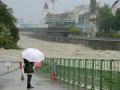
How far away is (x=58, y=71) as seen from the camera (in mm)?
36125

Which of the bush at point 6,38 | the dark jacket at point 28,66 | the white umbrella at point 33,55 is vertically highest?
the white umbrella at point 33,55

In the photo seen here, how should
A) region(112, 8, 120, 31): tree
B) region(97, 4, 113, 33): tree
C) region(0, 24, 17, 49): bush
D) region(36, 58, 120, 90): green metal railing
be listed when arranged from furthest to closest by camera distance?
region(97, 4, 113, 33): tree
region(112, 8, 120, 31): tree
region(0, 24, 17, 49): bush
region(36, 58, 120, 90): green metal railing

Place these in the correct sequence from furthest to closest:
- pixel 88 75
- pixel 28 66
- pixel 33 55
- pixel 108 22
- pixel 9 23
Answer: pixel 108 22, pixel 9 23, pixel 88 75, pixel 28 66, pixel 33 55

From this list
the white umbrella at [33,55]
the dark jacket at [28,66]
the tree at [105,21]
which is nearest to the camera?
the white umbrella at [33,55]

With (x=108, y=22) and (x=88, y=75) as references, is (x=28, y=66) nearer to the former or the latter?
(x=88, y=75)

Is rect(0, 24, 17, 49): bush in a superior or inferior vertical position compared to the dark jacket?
inferior

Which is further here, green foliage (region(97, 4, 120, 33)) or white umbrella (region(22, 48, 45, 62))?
green foliage (region(97, 4, 120, 33))

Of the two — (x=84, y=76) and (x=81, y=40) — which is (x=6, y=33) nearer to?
(x=81, y=40)

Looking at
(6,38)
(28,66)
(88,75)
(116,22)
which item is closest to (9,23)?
(6,38)

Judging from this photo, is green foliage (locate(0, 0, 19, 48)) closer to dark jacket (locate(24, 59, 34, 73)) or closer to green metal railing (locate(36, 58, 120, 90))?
green metal railing (locate(36, 58, 120, 90))

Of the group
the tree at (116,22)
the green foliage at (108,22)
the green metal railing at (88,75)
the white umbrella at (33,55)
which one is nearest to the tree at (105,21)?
the green foliage at (108,22)

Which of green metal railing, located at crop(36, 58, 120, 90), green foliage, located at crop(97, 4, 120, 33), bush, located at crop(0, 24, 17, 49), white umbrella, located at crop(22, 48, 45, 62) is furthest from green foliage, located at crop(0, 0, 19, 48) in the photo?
white umbrella, located at crop(22, 48, 45, 62)

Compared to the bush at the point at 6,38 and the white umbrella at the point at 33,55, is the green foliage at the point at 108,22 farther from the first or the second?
the white umbrella at the point at 33,55

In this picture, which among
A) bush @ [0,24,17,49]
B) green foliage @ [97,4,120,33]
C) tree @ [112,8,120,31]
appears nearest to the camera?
bush @ [0,24,17,49]
